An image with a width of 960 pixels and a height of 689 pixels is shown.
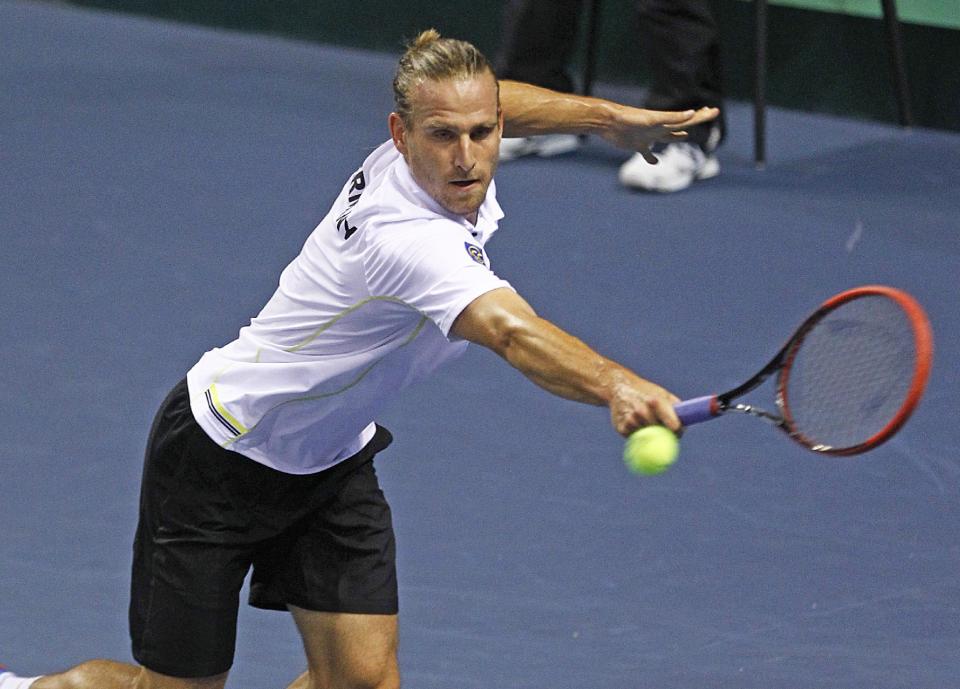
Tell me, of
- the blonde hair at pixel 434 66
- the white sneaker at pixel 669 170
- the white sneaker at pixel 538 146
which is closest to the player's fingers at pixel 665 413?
the blonde hair at pixel 434 66

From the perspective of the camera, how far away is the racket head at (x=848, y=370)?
2924 mm

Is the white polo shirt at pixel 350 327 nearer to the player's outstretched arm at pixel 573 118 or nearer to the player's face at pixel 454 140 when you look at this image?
the player's face at pixel 454 140

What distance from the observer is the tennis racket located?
9.54 ft

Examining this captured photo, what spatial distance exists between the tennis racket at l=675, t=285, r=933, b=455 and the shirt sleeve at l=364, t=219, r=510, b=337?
0.45 meters

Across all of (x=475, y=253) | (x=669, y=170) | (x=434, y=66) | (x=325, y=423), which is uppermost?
(x=434, y=66)

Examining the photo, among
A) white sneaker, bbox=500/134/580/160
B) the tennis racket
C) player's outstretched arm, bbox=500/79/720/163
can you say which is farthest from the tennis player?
white sneaker, bbox=500/134/580/160

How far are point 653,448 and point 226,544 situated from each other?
3.54 ft

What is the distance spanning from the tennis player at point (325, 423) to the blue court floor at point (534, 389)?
0.57 metres

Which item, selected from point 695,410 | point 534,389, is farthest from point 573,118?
point 534,389

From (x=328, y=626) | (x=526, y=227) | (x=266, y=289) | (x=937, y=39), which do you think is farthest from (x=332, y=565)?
(x=937, y=39)

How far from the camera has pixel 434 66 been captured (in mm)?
3068

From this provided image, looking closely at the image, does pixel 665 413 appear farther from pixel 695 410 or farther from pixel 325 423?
pixel 325 423

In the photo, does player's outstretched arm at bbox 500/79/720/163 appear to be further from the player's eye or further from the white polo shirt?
the player's eye

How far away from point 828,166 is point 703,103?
28.9 inches
